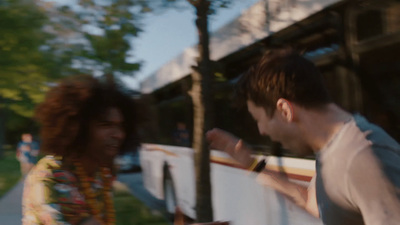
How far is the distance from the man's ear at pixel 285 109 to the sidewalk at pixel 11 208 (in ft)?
26.4

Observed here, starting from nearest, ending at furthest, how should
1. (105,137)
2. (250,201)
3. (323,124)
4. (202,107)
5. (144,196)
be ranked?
(323,124) → (105,137) → (250,201) → (202,107) → (144,196)

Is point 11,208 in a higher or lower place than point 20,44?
lower

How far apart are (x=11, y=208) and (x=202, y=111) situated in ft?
21.6

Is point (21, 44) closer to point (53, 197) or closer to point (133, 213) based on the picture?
point (133, 213)

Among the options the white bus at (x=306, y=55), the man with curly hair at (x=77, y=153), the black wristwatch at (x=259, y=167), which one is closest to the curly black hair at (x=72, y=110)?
the man with curly hair at (x=77, y=153)

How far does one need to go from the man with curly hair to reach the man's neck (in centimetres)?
88

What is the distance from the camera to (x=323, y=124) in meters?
1.58

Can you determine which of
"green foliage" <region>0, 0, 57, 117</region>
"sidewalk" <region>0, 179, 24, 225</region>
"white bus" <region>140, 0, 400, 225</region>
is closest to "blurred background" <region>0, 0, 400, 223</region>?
"white bus" <region>140, 0, 400, 225</region>

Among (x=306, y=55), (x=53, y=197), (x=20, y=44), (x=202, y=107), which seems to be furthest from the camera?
(x=20, y=44)

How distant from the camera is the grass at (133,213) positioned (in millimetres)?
7941

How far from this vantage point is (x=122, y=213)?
8.71 meters

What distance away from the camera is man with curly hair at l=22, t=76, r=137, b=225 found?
6.15 feet

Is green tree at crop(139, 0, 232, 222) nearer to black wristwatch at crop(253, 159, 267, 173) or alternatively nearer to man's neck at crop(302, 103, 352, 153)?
black wristwatch at crop(253, 159, 267, 173)

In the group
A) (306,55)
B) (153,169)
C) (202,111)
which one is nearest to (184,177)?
(202,111)
